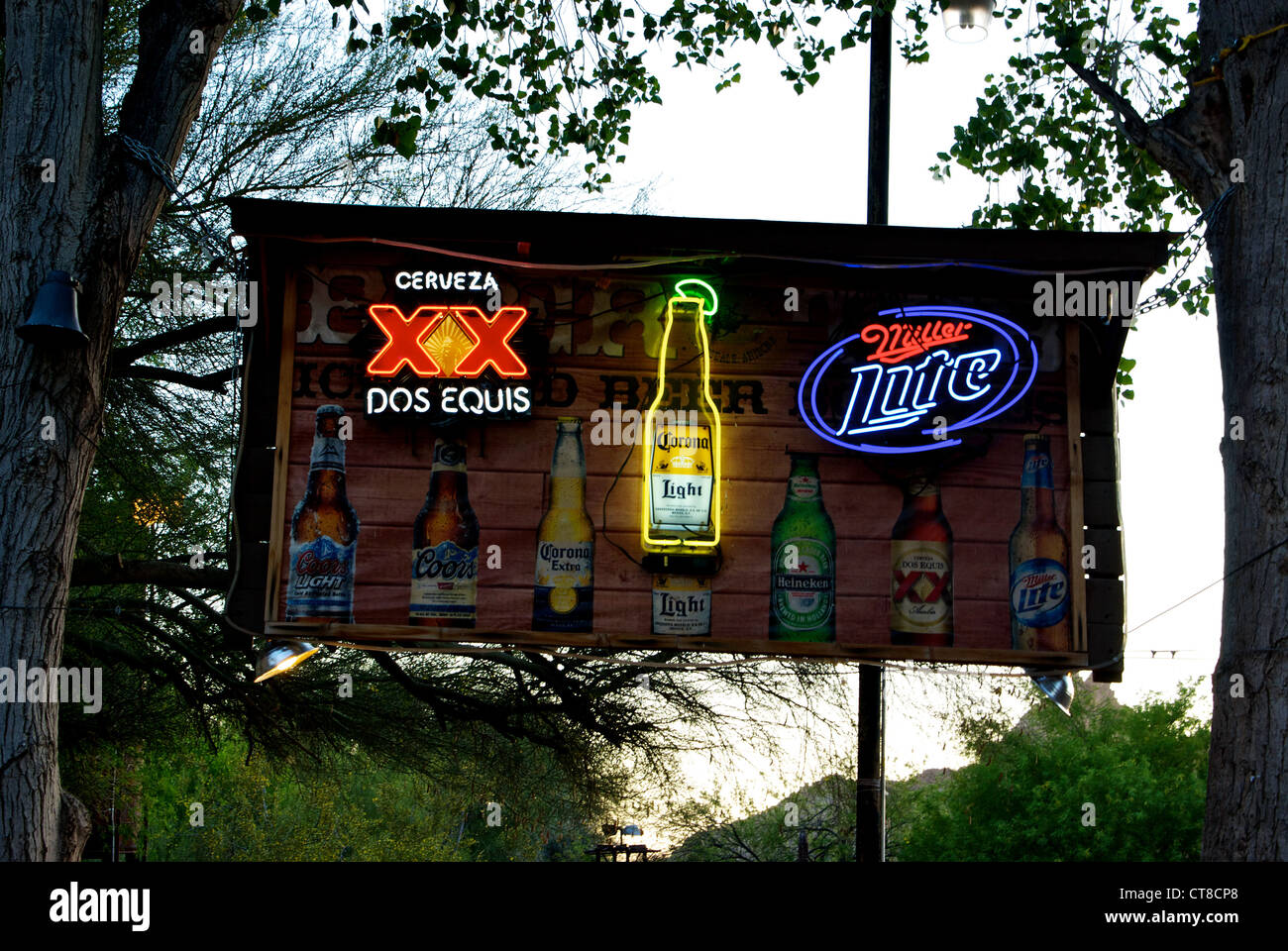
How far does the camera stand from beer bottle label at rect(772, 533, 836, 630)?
8.45 m

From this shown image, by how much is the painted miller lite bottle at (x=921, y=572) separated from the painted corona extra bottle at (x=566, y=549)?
2056mm

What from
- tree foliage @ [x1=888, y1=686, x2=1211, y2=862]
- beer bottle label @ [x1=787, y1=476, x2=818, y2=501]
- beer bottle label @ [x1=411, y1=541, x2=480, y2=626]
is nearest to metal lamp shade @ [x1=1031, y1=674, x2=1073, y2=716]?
beer bottle label @ [x1=787, y1=476, x2=818, y2=501]

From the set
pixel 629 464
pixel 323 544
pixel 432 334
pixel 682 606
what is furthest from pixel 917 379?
pixel 323 544

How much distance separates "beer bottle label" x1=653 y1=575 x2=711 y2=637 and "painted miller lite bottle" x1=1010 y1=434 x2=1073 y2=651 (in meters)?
2.08

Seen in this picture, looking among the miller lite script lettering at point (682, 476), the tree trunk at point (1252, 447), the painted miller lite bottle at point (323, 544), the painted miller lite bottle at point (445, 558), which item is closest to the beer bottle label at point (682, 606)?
the miller lite script lettering at point (682, 476)

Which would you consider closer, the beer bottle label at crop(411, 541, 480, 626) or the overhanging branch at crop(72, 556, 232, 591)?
the beer bottle label at crop(411, 541, 480, 626)

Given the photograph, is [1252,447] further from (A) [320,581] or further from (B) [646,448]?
(A) [320,581]

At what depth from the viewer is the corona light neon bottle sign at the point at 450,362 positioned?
855 centimetres

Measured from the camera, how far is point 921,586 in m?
8.53

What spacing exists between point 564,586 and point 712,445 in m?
1.39

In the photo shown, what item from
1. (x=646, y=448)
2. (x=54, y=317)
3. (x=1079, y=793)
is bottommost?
(x=1079, y=793)

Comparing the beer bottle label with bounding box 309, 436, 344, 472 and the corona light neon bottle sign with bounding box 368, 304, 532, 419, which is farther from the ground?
the corona light neon bottle sign with bounding box 368, 304, 532, 419

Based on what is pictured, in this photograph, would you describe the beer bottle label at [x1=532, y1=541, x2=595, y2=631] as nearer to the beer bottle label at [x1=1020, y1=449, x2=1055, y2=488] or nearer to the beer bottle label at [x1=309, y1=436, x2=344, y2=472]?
the beer bottle label at [x1=309, y1=436, x2=344, y2=472]
